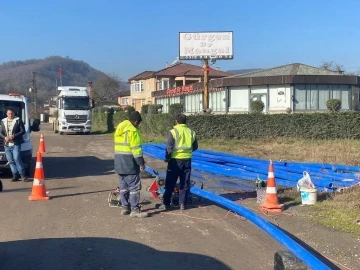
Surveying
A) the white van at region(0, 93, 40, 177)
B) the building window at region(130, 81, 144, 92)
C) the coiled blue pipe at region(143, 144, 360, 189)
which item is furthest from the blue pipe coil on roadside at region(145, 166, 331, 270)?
the building window at region(130, 81, 144, 92)

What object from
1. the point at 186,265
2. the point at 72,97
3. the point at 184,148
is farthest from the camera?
the point at 72,97

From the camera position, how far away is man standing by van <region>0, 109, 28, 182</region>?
12711 mm

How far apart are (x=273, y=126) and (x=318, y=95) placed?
15492 millimetres

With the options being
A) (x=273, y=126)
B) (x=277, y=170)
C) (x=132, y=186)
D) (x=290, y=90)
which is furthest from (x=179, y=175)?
(x=290, y=90)

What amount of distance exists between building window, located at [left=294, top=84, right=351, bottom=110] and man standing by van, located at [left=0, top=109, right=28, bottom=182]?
1187 inches

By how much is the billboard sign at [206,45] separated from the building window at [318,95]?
662 centimetres

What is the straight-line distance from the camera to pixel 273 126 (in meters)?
26.4

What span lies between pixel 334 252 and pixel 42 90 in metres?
153

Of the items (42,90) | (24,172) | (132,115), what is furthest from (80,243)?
(42,90)

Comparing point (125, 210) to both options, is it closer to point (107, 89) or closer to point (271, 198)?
point (271, 198)

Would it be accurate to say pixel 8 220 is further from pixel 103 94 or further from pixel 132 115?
pixel 103 94

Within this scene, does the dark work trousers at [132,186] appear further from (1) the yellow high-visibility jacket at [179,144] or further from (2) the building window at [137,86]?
(2) the building window at [137,86]

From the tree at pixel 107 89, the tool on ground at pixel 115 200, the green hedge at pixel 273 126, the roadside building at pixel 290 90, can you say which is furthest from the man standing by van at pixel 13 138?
the tree at pixel 107 89

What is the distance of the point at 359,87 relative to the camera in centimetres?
4241
